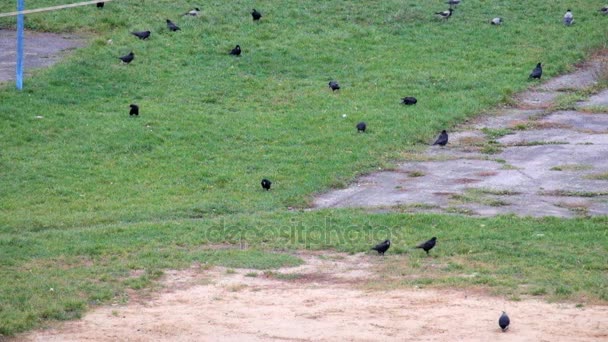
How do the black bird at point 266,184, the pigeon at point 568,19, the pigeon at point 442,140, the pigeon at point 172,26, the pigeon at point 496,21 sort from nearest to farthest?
1. the black bird at point 266,184
2. the pigeon at point 442,140
3. the pigeon at point 172,26
4. the pigeon at point 496,21
5. the pigeon at point 568,19

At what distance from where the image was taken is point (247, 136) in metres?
26.3

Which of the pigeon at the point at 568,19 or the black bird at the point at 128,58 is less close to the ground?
the pigeon at the point at 568,19

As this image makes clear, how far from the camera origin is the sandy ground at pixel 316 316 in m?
14.8

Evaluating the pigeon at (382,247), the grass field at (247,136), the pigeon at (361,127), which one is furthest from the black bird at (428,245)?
the pigeon at (361,127)

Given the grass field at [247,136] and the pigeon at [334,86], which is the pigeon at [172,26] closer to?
the grass field at [247,136]

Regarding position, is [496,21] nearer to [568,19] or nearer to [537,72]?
[568,19]

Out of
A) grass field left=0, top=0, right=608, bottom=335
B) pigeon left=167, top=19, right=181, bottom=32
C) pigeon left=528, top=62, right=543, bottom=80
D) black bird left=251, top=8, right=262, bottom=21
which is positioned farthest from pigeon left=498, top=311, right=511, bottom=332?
black bird left=251, top=8, right=262, bottom=21

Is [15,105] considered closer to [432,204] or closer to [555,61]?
[432,204]

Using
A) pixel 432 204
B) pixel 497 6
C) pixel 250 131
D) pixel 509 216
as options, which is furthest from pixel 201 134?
pixel 497 6

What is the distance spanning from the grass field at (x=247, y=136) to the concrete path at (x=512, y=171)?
731mm

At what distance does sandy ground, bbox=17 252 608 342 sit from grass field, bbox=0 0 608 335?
0.60 metres

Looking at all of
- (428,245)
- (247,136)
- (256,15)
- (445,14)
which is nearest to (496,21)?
(445,14)

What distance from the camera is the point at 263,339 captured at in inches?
583

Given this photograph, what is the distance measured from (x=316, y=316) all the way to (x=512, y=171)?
9465 millimetres
